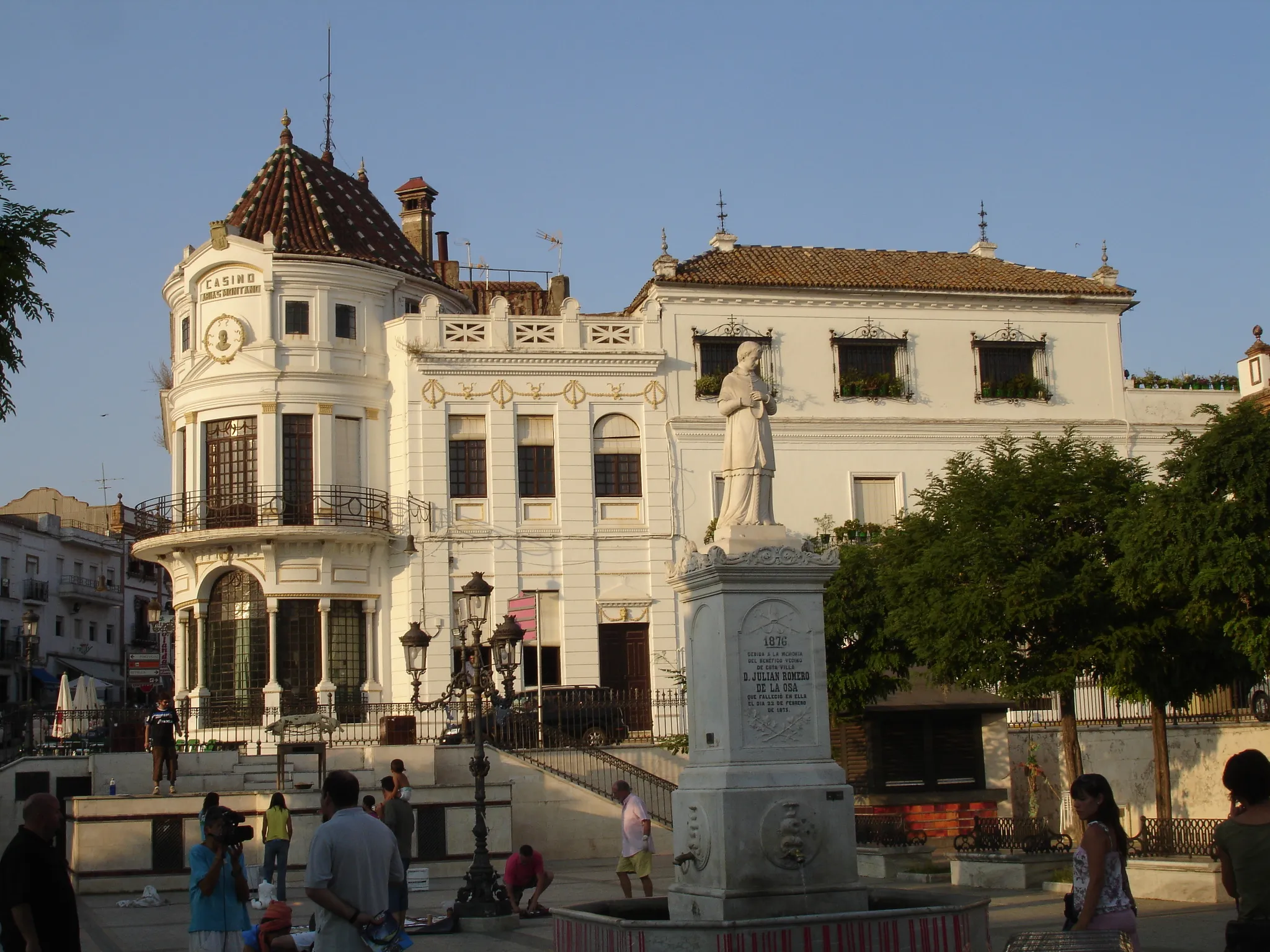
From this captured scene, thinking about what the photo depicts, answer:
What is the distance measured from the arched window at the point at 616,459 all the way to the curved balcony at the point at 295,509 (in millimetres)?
4227

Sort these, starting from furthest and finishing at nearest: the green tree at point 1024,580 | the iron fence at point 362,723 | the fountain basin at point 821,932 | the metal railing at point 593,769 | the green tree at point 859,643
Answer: the iron fence at point 362,723 → the metal railing at point 593,769 → the green tree at point 859,643 → the green tree at point 1024,580 → the fountain basin at point 821,932

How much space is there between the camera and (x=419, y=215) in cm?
4300

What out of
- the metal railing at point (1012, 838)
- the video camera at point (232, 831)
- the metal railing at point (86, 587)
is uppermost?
the metal railing at point (86, 587)

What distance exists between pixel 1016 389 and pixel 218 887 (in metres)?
30.0

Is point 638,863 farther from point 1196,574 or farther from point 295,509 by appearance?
point 295,509

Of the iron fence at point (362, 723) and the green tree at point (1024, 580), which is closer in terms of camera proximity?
the green tree at point (1024, 580)

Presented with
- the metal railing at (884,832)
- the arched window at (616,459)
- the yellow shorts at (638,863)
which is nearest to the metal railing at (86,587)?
the arched window at (616,459)

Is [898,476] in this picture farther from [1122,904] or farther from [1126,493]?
[1122,904]

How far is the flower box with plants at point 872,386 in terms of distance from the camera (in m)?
37.0

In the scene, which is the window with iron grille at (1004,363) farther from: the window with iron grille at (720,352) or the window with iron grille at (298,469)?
the window with iron grille at (298,469)

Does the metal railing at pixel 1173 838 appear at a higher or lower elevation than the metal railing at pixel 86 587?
lower

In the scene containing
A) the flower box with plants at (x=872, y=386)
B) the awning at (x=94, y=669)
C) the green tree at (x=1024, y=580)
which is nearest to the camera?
the green tree at (x=1024, y=580)

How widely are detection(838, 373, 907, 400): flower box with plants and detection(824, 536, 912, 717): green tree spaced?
868 centimetres

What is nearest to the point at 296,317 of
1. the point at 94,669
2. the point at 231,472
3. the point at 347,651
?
the point at 231,472
